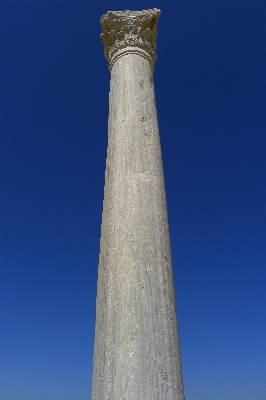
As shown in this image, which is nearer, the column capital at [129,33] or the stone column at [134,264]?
the stone column at [134,264]

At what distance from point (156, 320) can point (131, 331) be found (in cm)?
66

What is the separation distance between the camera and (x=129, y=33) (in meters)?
13.9

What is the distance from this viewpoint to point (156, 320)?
8.92 meters

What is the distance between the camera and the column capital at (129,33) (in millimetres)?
13703

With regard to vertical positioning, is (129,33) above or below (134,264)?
above

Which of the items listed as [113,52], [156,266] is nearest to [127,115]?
[113,52]

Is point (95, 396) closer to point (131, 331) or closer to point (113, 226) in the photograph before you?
point (131, 331)

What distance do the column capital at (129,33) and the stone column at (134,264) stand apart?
2.70ft

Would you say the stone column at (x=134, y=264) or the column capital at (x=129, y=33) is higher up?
the column capital at (x=129, y=33)

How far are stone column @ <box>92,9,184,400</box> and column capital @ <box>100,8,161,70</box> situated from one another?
2.70 ft

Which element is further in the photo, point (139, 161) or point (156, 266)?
point (139, 161)

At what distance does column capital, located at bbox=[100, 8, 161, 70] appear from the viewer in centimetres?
1370

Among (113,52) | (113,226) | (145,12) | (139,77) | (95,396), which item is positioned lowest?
(95,396)

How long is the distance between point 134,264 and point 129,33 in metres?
8.88
